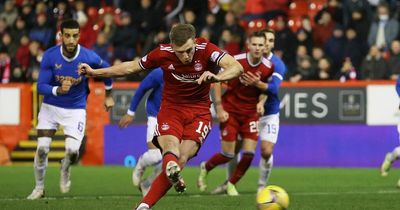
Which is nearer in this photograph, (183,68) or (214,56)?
(214,56)

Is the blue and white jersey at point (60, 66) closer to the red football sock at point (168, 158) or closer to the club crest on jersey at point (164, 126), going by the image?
the club crest on jersey at point (164, 126)

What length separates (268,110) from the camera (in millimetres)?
16016

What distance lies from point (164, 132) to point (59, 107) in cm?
402

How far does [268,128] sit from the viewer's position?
15898mm

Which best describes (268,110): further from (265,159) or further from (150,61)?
(150,61)

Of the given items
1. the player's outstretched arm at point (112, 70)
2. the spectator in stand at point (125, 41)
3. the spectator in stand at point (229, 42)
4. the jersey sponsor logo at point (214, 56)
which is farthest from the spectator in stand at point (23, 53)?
the jersey sponsor logo at point (214, 56)

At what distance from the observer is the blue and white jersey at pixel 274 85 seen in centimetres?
1545

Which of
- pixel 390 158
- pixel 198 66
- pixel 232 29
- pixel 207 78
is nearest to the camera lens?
pixel 207 78

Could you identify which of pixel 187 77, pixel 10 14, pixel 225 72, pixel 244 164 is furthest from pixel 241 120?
pixel 10 14

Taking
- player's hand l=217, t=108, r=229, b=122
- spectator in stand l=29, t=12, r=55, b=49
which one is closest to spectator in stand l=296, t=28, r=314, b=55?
spectator in stand l=29, t=12, r=55, b=49

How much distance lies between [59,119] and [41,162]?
782 mm

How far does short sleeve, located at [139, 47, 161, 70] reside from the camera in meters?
11.5

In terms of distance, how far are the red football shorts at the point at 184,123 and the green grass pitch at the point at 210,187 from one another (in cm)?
147

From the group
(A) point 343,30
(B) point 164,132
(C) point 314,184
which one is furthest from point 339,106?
(B) point 164,132
